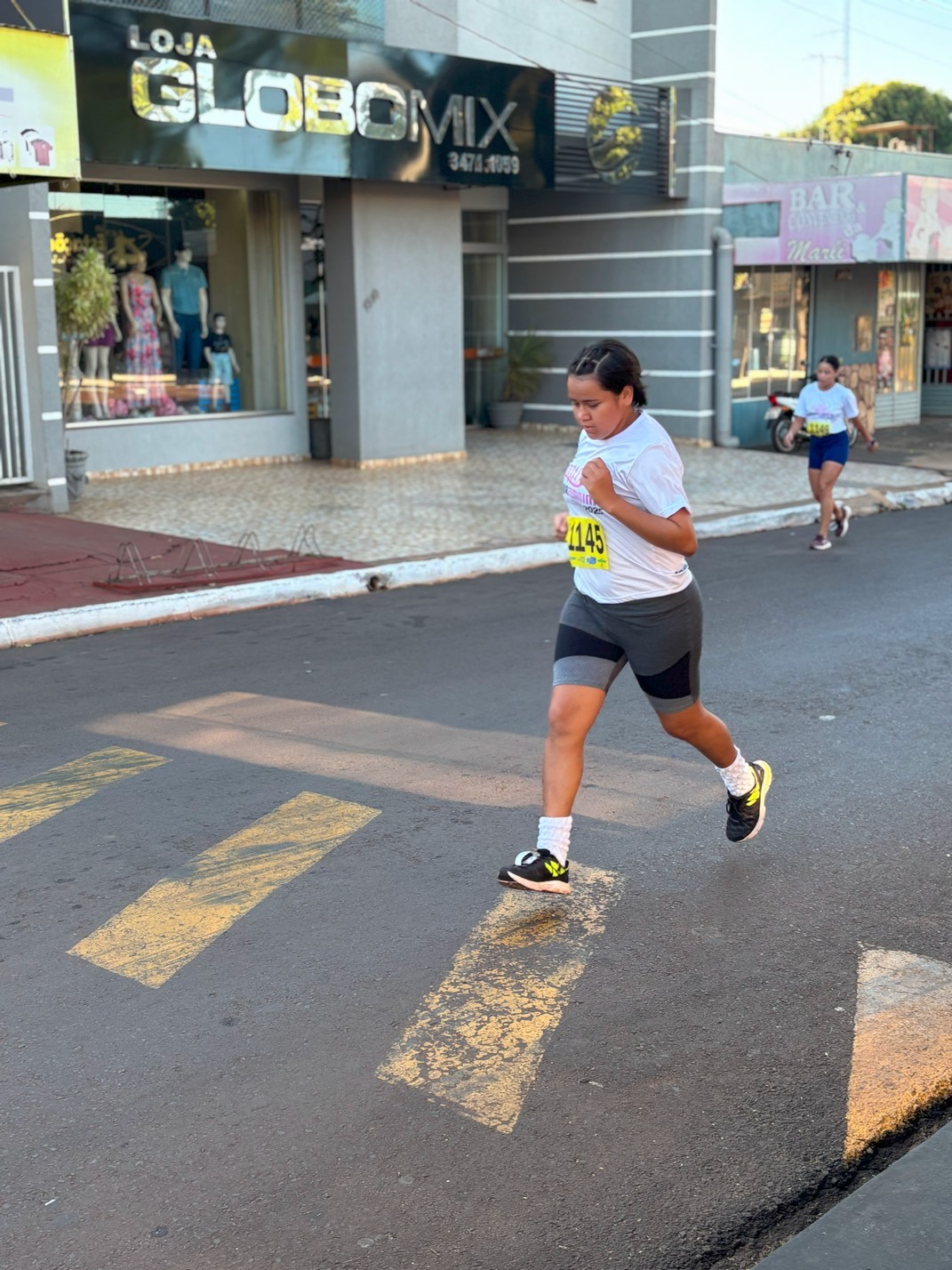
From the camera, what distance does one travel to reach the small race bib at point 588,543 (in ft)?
A: 16.1

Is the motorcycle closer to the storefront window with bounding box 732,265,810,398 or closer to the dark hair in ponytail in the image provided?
the storefront window with bounding box 732,265,810,398

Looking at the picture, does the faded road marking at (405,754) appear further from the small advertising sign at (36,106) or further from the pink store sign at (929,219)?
the pink store sign at (929,219)

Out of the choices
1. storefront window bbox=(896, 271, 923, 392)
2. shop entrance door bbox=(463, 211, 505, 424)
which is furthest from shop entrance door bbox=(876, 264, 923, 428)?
shop entrance door bbox=(463, 211, 505, 424)

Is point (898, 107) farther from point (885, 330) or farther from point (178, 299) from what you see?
point (178, 299)

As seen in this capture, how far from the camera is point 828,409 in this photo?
12.7 meters

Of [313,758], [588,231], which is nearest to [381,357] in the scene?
[588,231]

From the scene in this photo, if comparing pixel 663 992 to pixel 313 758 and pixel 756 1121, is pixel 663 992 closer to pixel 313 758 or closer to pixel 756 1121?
pixel 756 1121

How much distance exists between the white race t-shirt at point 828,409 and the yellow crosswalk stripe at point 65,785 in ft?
25.8

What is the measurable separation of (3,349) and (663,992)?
11.7 meters

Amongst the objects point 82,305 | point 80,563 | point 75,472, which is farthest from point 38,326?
point 80,563

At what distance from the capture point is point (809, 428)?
12.8 m

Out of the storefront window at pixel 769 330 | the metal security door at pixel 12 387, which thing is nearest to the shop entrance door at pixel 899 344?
the storefront window at pixel 769 330

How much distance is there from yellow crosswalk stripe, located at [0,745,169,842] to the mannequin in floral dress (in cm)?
1245

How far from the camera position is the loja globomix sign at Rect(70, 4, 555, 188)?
14844 mm
